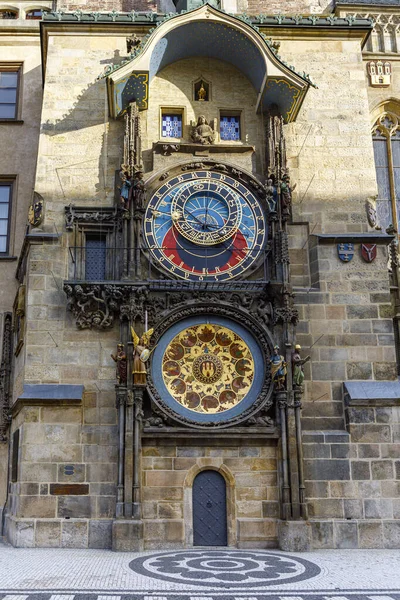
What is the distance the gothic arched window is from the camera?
18953 mm

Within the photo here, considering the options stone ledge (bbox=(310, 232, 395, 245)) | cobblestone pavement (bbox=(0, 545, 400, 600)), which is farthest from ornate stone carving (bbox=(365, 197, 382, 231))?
cobblestone pavement (bbox=(0, 545, 400, 600))

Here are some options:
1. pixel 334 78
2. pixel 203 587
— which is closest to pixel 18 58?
pixel 334 78

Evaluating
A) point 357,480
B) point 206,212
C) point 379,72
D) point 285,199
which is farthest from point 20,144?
point 357,480

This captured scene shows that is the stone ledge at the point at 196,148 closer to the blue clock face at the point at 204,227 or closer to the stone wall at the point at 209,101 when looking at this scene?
the stone wall at the point at 209,101

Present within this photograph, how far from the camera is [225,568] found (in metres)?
11.2

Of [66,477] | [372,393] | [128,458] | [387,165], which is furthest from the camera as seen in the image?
[387,165]

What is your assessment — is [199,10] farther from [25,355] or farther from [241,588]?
[241,588]

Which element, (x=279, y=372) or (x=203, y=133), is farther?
(x=203, y=133)

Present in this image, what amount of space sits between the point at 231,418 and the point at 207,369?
109cm

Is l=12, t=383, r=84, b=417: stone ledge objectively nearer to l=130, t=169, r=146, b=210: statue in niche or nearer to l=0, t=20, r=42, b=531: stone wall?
l=0, t=20, r=42, b=531: stone wall

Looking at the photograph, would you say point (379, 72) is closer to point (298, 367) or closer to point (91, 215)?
point (91, 215)

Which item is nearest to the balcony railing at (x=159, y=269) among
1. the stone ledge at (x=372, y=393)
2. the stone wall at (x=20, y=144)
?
the stone ledge at (x=372, y=393)

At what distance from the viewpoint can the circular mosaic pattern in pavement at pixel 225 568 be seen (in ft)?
33.4

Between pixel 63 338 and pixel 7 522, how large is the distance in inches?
165
